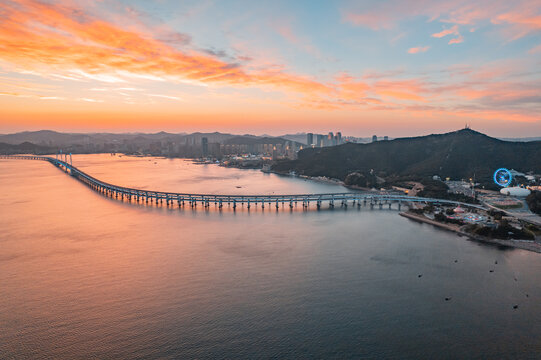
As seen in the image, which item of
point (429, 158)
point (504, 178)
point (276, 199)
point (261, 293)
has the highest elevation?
point (429, 158)

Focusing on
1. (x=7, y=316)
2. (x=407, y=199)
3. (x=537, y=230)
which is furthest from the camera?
(x=407, y=199)

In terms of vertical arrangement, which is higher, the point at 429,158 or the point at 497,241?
the point at 429,158

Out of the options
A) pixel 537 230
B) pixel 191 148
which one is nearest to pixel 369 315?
pixel 537 230

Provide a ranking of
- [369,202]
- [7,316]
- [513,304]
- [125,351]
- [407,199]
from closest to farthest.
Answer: [125,351], [7,316], [513,304], [407,199], [369,202]

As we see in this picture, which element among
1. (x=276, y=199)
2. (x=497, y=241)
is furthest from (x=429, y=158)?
(x=497, y=241)

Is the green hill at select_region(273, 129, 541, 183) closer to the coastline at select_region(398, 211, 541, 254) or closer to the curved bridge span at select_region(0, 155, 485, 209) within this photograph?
the curved bridge span at select_region(0, 155, 485, 209)

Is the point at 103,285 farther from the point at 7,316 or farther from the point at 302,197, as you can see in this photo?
the point at 302,197

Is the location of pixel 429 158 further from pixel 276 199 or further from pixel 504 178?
pixel 276 199
